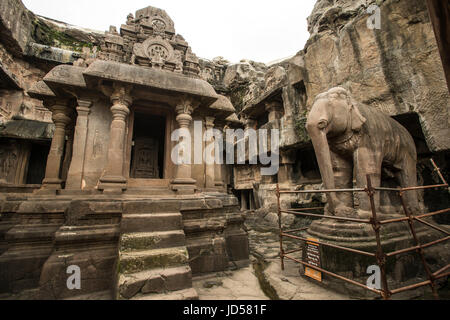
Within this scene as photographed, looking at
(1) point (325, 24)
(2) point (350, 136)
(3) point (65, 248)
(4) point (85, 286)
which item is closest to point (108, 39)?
(3) point (65, 248)

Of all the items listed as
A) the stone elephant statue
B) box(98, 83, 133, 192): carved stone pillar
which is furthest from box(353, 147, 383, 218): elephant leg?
box(98, 83, 133, 192): carved stone pillar

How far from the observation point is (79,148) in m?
4.17

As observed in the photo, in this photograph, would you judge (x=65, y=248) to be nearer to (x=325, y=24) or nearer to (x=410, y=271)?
(x=410, y=271)

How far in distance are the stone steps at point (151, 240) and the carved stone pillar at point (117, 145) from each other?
4.22 ft

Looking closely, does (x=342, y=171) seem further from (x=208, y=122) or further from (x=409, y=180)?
(x=208, y=122)

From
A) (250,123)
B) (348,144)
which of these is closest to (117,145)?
(348,144)

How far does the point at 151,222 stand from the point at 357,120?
12.2 feet

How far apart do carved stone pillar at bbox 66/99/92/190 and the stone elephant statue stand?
451cm

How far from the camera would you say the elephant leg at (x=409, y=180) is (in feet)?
12.0

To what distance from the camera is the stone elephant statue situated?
3156 mm

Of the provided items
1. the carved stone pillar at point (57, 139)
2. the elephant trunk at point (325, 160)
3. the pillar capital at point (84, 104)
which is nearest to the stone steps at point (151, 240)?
the elephant trunk at point (325, 160)

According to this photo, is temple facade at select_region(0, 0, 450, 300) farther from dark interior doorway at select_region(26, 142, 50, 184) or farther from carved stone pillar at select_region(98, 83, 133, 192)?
dark interior doorway at select_region(26, 142, 50, 184)

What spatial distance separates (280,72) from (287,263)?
8949 millimetres

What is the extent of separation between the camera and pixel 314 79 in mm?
8094
